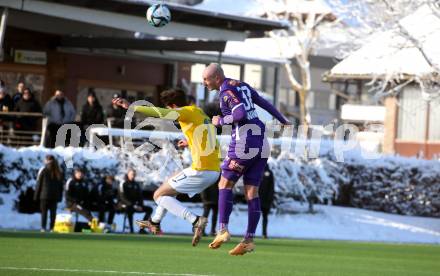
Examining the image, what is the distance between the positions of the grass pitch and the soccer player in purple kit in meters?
0.63

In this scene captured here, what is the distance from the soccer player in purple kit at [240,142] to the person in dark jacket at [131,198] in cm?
1497

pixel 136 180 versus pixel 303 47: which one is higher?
pixel 303 47

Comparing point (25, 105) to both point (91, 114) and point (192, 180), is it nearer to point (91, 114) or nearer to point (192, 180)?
point (91, 114)

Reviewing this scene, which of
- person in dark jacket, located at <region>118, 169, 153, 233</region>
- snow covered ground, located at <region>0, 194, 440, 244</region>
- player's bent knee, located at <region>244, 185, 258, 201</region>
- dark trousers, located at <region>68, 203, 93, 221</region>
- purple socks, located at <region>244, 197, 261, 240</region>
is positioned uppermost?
player's bent knee, located at <region>244, 185, 258, 201</region>

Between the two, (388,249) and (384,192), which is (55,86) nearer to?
(384,192)

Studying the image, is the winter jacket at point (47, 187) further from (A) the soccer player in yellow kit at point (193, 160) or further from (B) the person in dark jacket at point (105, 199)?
(A) the soccer player in yellow kit at point (193, 160)

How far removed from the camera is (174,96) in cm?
1639

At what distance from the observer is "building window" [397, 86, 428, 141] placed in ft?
164

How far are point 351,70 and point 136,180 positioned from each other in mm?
18295

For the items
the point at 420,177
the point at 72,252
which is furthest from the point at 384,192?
the point at 72,252

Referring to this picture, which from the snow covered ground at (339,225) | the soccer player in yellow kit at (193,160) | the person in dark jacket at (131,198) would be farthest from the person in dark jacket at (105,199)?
the soccer player in yellow kit at (193,160)

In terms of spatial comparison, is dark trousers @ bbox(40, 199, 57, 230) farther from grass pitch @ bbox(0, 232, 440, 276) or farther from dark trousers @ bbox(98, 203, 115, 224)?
grass pitch @ bbox(0, 232, 440, 276)

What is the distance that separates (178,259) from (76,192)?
41.5 ft

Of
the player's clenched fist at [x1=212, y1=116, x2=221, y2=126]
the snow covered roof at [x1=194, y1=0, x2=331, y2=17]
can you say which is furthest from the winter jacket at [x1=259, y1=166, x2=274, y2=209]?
the snow covered roof at [x1=194, y1=0, x2=331, y2=17]
